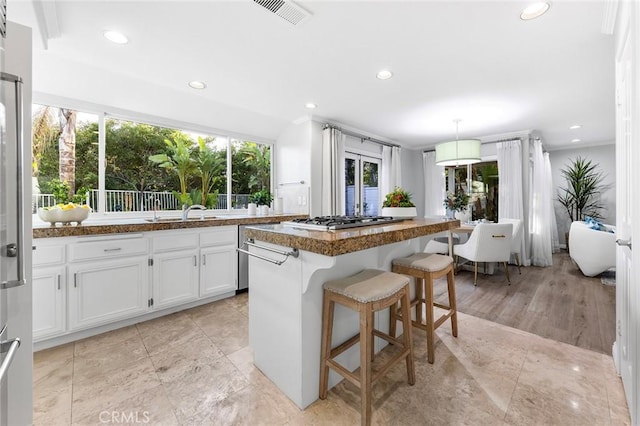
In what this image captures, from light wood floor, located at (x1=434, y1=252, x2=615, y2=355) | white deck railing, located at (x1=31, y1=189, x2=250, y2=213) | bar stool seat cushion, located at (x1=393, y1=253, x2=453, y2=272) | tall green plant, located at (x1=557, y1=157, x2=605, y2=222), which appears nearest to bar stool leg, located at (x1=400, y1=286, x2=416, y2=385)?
bar stool seat cushion, located at (x1=393, y1=253, x2=453, y2=272)

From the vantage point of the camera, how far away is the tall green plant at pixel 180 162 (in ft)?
10.8

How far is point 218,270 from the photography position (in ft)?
9.91

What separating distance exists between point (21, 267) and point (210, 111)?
286 centimetres

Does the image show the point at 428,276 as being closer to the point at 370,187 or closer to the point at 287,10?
the point at 287,10

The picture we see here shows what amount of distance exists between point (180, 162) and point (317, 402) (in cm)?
312

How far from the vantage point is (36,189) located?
253 cm

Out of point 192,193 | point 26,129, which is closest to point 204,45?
point 26,129

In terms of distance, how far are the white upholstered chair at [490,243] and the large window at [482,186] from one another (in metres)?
1.94

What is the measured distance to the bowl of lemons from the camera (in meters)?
2.14

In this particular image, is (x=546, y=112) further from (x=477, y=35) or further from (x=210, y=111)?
(x=210, y=111)

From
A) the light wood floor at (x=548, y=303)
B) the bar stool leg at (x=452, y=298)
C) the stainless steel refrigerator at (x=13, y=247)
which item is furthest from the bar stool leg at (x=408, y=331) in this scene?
the stainless steel refrigerator at (x=13, y=247)

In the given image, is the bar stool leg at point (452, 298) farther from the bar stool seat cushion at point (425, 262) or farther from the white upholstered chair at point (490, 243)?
the white upholstered chair at point (490, 243)

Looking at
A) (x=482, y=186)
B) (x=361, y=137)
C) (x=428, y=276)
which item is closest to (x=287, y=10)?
(x=428, y=276)

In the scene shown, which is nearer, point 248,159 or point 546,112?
point 546,112
